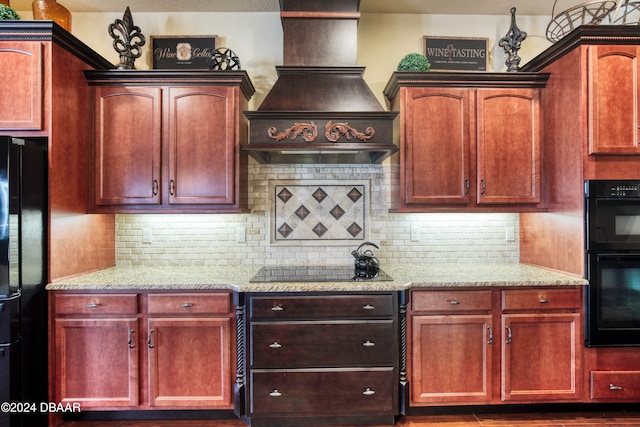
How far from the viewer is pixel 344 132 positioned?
2348 mm

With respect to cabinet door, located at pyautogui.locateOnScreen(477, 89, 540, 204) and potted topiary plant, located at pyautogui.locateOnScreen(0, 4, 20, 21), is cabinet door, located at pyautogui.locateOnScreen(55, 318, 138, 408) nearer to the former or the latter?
potted topiary plant, located at pyautogui.locateOnScreen(0, 4, 20, 21)

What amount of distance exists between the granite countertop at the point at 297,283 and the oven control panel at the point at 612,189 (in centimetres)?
55

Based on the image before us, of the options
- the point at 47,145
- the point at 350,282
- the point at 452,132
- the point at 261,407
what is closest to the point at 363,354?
the point at 350,282

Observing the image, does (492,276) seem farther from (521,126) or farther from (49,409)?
(49,409)

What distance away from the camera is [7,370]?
1.99 metres

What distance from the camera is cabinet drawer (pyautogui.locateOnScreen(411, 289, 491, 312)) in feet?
7.41

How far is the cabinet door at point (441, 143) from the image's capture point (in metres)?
2.54

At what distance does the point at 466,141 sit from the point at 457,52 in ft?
3.06

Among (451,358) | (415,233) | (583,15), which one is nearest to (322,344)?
(451,358)

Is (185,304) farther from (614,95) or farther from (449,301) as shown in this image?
(614,95)

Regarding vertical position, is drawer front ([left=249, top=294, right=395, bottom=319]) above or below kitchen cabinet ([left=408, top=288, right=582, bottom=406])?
above

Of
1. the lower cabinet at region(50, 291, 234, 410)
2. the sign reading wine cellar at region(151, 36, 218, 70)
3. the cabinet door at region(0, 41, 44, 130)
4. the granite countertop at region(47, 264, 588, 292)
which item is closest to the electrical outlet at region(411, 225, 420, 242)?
the granite countertop at region(47, 264, 588, 292)

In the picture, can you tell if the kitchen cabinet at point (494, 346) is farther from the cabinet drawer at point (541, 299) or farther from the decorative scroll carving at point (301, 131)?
the decorative scroll carving at point (301, 131)

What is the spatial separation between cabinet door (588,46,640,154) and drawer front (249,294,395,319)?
164cm
